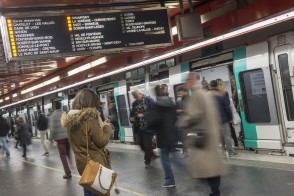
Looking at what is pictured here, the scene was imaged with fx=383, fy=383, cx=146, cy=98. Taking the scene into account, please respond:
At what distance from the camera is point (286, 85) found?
696 cm

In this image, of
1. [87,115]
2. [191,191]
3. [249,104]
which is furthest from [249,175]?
[87,115]

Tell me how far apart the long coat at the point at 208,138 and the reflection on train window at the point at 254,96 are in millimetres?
3791

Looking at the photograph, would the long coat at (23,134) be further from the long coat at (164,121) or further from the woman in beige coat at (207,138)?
the woman in beige coat at (207,138)

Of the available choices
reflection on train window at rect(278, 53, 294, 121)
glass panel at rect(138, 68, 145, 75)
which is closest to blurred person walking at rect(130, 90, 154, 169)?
reflection on train window at rect(278, 53, 294, 121)

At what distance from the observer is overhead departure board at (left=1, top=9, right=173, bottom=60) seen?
598cm

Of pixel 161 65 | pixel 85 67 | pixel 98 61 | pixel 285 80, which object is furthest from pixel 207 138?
pixel 85 67

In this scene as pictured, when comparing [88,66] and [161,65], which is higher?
[88,66]

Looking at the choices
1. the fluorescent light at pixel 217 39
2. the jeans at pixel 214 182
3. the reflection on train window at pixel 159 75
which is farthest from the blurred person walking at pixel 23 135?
the jeans at pixel 214 182

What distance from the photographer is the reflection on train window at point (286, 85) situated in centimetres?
688

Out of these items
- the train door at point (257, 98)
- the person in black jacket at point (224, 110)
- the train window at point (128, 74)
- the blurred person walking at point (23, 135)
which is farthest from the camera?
the blurred person walking at point (23, 135)

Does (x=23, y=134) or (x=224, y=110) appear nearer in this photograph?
(x=224, y=110)

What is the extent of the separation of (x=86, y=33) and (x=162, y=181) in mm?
2767

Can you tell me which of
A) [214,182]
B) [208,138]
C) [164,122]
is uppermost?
[164,122]

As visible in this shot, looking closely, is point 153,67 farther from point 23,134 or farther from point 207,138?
point 207,138
